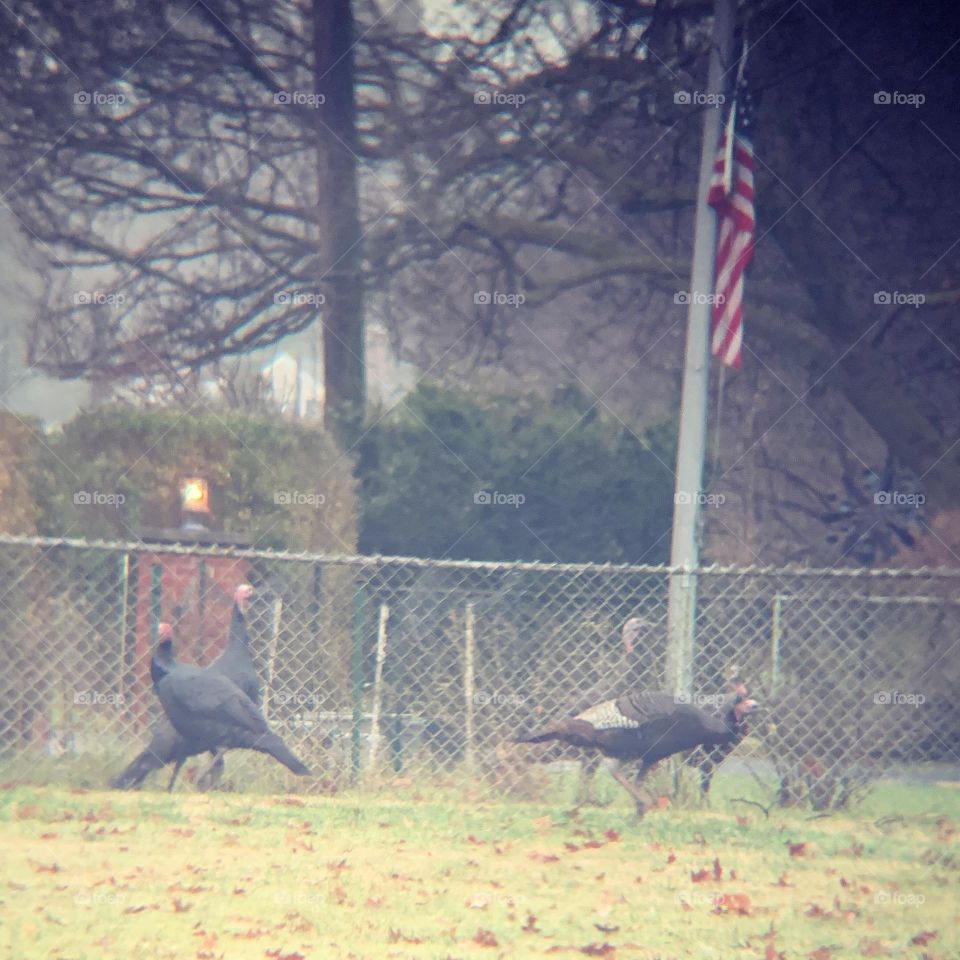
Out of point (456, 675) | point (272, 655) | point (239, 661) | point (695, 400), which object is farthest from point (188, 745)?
point (695, 400)

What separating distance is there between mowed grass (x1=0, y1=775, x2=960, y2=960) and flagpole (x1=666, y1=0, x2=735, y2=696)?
4.15 ft

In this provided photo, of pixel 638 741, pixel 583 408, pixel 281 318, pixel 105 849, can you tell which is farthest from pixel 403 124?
pixel 105 849

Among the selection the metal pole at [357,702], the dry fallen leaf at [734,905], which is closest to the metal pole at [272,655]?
the metal pole at [357,702]

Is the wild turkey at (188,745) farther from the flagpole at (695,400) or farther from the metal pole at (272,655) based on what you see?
the flagpole at (695,400)

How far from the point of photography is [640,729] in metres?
6.77

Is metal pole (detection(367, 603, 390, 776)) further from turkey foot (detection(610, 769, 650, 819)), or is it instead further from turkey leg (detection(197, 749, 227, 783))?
turkey foot (detection(610, 769, 650, 819))

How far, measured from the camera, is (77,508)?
9055mm

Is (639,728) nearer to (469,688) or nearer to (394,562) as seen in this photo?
(469,688)

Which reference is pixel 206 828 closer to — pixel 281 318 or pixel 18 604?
pixel 18 604

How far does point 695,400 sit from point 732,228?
1522mm

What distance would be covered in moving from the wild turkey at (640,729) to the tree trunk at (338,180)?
750cm

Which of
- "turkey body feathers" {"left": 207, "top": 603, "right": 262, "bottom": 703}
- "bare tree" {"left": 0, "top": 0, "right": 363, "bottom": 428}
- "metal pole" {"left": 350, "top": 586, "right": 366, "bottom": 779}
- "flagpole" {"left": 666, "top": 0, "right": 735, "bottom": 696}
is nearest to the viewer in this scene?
"turkey body feathers" {"left": 207, "top": 603, "right": 262, "bottom": 703}

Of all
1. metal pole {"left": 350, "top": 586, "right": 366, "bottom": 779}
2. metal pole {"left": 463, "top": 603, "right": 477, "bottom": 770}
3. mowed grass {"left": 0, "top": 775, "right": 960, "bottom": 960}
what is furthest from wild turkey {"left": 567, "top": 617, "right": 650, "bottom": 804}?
metal pole {"left": 350, "top": 586, "right": 366, "bottom": 779}

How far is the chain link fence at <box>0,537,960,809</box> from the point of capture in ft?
24.1
